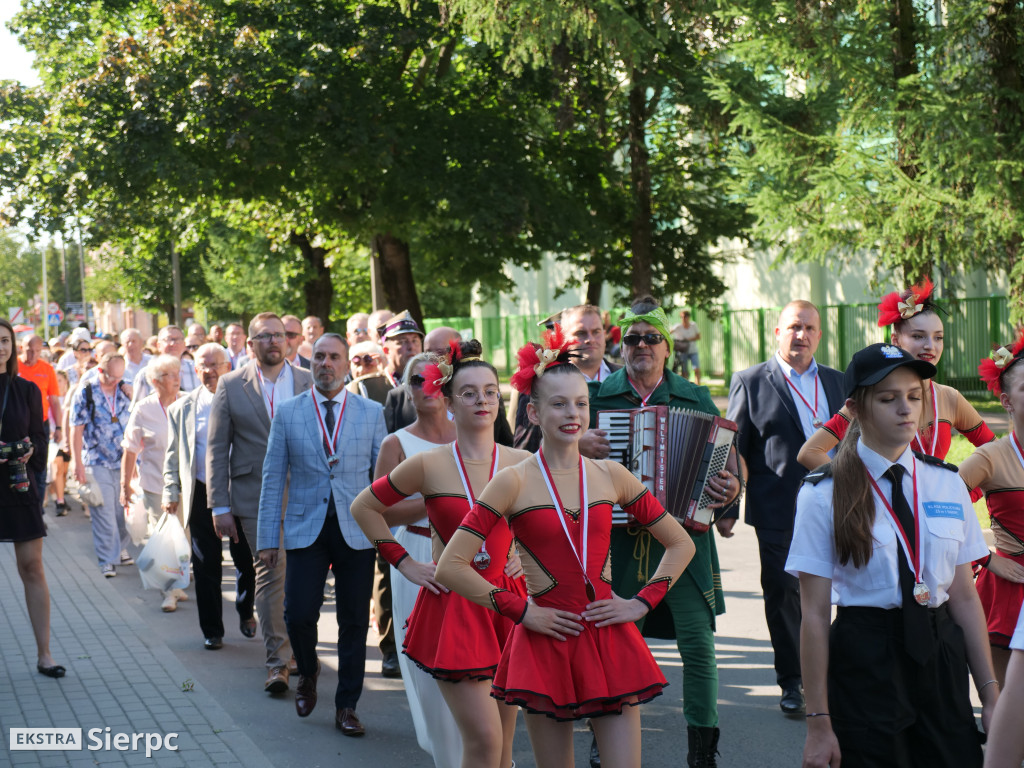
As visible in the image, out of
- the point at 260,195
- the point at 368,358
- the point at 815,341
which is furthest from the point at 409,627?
the point at 260,195

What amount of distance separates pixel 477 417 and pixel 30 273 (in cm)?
12045

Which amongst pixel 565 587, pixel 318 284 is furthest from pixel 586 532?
pixel 318 284

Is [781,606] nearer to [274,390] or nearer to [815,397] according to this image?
[815,397]

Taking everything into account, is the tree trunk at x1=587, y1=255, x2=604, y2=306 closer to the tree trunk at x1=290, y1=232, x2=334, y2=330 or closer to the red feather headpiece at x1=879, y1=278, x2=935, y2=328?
the tree trunk at x1=290, y1=232, x2=334, y2=330

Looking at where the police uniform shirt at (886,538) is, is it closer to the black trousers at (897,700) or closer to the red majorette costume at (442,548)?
the black trousers at (897,700)

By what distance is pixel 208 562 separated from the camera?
27.8ft

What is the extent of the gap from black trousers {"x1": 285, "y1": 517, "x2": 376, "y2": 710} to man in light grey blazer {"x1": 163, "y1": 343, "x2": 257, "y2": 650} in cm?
165

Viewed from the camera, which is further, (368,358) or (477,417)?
(368,358)

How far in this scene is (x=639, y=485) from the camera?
431 cm

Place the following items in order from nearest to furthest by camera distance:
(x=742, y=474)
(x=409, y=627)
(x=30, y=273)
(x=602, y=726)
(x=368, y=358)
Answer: (x=602, y=726) → (x=409, y=627) → (x=742, y=474) → (x=368, y=358) → (x=30, y=273)

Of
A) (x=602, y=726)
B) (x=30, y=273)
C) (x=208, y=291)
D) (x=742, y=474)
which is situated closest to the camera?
(x=602, y=726)

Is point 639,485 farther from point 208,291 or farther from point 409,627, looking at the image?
point 208,291

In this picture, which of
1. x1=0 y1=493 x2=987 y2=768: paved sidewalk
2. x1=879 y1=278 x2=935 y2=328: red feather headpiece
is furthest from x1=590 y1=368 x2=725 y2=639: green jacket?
x1=879 y1=278 x2=935 y2=328: red feather headpiece

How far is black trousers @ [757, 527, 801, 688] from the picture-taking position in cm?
649
